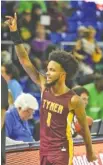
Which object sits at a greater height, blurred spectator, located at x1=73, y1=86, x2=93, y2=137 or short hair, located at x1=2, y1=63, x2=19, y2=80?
short hair, located at x1=2, y1=63, x2=19, y2=80

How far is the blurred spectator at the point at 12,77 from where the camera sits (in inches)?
110

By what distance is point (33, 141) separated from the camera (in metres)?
2.68

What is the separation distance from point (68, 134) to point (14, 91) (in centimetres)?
41

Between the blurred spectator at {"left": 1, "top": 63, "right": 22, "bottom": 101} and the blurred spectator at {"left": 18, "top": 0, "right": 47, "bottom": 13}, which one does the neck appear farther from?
the blurred spectator at {"left": 18, "top": 0, "right": 47, "bottom": 13}

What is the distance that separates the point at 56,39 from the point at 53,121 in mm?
827

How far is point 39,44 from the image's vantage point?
10.7 ft

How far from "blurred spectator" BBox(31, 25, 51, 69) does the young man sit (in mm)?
213

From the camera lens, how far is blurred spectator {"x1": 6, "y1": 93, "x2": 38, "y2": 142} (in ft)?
8.85

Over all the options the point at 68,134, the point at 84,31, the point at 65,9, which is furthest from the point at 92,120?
the point at 65,9

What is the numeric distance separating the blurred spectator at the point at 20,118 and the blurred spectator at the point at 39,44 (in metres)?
0.23

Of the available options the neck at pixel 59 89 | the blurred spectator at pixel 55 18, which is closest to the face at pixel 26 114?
the neck at pixel 59 89

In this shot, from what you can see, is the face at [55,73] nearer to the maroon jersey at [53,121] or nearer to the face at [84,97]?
the maroon jersey at [53,121]

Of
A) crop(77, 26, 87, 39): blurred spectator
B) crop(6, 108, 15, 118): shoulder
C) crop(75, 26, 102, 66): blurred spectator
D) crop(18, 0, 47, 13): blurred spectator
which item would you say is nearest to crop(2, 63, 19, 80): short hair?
crop(6, 108, 15, 118): shoulder

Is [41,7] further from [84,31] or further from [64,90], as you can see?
[64,90]
